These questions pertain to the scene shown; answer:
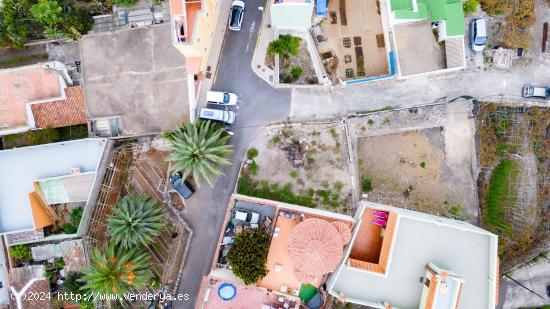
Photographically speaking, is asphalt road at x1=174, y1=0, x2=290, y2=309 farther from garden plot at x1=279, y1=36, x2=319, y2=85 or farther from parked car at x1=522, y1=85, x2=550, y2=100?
parked car at x1=522, y1=85, x2=550, y2=100

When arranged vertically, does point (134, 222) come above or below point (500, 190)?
above

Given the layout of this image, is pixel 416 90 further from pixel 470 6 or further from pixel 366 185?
pixel 366 185

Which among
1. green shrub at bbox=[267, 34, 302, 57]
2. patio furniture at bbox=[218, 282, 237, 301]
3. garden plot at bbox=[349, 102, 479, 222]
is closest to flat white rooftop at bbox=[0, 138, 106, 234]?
patio furniture at bbox=[218, 282, 237, 301]

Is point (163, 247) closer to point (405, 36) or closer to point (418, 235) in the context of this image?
point (418, 235)

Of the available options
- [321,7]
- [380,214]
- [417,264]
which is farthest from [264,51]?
[417,264]

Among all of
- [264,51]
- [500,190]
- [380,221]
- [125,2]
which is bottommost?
[500,190]

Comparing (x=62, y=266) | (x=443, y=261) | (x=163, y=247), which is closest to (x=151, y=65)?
(x=163, y=247)
